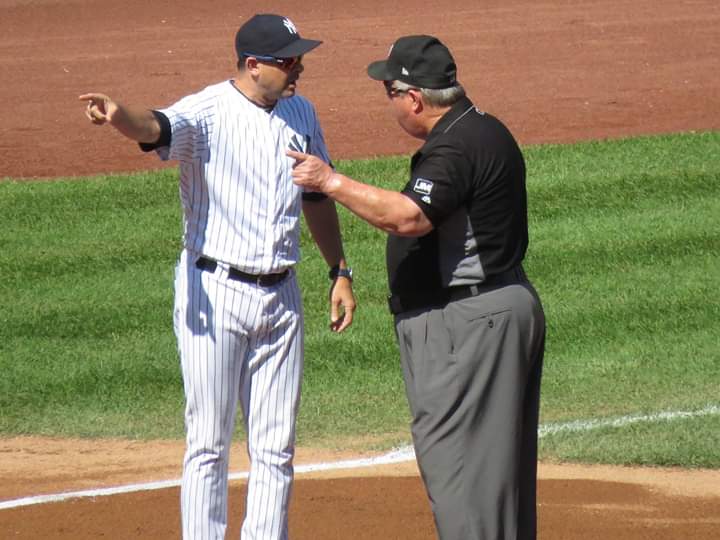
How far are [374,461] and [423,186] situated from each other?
2.59 m

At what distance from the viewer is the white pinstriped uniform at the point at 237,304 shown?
461cm

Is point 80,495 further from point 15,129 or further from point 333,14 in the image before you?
point 333,14

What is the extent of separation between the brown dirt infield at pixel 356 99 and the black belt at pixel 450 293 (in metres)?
1.44

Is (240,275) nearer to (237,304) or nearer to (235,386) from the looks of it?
(237,304)

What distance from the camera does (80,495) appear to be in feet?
20.0

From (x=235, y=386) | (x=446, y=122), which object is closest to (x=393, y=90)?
(x=446, y=122)

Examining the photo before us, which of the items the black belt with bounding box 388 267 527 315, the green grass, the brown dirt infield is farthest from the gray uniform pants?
the green grass

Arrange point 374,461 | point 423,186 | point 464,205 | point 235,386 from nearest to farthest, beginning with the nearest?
point 423,186 → point 464,205 → point 235,386 → point 374,461

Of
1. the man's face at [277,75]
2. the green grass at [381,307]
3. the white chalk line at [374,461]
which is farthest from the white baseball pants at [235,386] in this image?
the green grass at [381,307]

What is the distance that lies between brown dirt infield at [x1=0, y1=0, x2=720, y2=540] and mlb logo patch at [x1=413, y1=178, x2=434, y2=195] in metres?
1.87

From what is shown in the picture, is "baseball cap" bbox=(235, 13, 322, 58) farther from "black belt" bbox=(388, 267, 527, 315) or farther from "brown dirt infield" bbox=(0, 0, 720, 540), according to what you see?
"brown dirt infield" bbox=(0, 0, 720, 540)

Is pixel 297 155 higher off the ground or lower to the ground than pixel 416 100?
lower

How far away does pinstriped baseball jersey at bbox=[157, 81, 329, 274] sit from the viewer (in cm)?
460

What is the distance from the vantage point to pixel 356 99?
15414 mm
